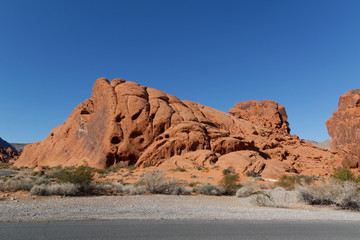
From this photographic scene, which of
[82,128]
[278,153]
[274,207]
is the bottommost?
[274,207]

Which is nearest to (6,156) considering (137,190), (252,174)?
(252,174)

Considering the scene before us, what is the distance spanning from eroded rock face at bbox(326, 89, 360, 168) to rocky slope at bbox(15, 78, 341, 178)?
118 inches

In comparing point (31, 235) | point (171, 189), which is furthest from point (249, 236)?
point (171, 189)

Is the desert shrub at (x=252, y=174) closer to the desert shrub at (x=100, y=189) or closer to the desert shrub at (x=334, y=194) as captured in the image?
the desert shrub at (x=334, y=194)

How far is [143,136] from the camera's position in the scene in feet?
107

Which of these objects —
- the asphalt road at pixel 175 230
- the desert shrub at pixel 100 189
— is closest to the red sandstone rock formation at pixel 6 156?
the desert shrub at pixel 100 189

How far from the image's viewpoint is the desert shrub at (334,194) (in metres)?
11.1

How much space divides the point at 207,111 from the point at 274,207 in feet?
111

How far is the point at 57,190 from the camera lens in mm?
12492

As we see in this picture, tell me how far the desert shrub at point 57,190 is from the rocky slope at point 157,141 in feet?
50.1

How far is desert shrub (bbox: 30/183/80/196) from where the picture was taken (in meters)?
12.2

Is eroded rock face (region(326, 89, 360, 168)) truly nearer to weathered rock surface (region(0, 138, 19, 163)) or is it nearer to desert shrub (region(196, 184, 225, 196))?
desert shrub (region(196, 184, 225, 196))

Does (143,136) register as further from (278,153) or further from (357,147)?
(357,147)

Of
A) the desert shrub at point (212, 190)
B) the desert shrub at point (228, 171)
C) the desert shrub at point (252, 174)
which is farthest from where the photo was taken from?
the desert shrub at point (252, 174)
